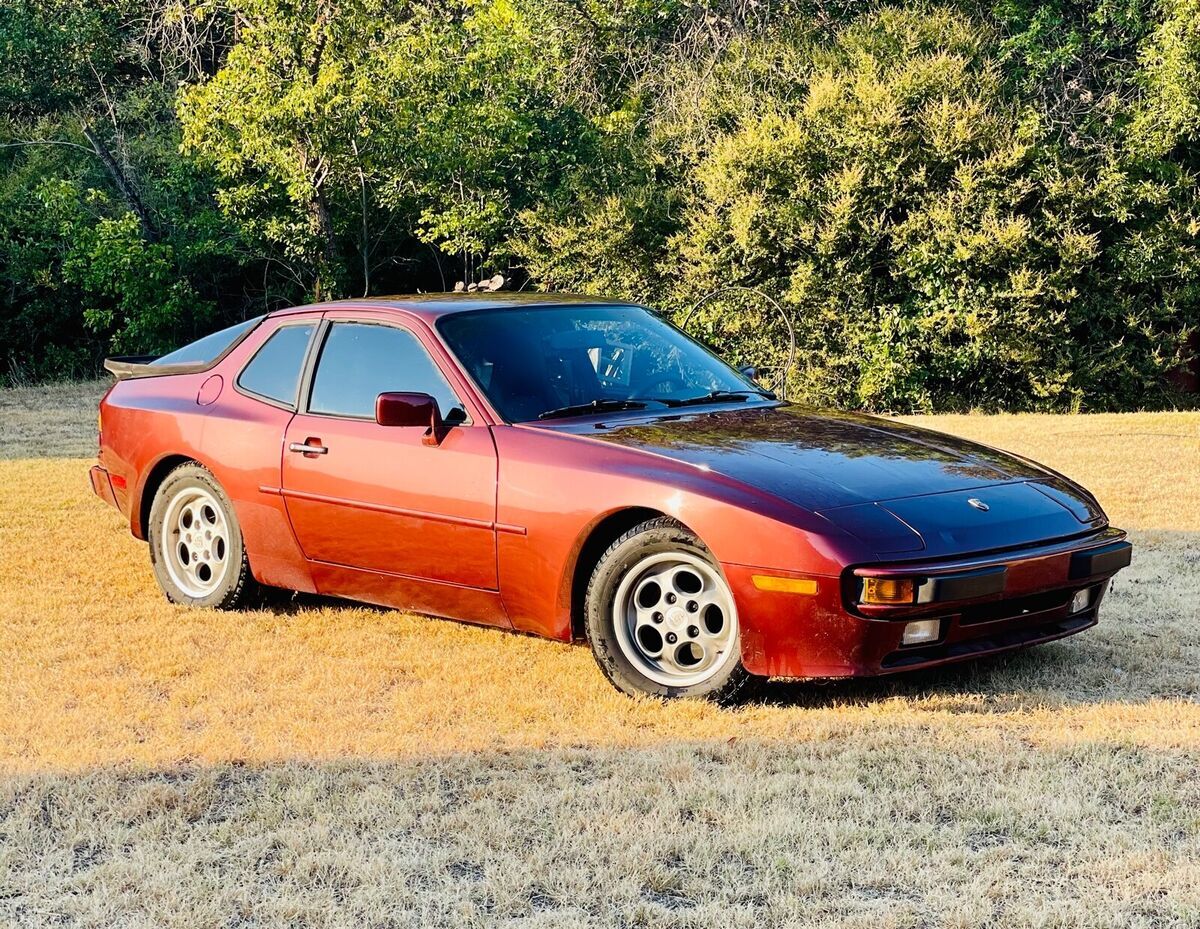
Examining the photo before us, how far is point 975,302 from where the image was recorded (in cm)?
1817

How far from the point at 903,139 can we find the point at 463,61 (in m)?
6.56

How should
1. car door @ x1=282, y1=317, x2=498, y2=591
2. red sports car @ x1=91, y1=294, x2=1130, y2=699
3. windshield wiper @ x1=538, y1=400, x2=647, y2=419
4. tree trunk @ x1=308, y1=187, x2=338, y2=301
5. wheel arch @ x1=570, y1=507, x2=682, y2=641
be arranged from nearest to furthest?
red sports car @ x1=91, y1=294, x2=1130, y2=699, wheel arch @ x1=570, y1=507, x2=682, y2=641, car door @ x1=282, y1=317, x2=498, y2=591, windshield wiper @ x1=538, y1=400, x2=647, y2=419, tree trunk @ x1=308, y1=187, x2=338, y2=301

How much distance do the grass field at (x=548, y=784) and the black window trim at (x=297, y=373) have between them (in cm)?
97

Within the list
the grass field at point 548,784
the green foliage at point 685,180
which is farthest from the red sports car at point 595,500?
the green foliage at point 685,180

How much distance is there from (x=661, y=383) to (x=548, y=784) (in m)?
2.30

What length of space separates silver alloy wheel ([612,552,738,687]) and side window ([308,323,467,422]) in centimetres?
117

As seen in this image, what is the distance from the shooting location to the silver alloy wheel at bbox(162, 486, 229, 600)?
260 inches

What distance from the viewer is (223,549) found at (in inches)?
261

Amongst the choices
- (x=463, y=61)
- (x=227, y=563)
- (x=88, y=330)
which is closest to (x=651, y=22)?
(x=463, y=61)

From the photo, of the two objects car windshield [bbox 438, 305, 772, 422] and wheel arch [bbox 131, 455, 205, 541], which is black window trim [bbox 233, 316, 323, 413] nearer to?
wheel arch [bbox 131, 455, 205, 541]

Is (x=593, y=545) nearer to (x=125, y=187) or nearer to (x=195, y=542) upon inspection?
(x=195, y=542)

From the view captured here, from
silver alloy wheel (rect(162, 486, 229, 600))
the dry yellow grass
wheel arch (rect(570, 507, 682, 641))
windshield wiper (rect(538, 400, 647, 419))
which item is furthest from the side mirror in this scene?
the dry yellow grass

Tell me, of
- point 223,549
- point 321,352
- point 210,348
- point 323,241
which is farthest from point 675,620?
point 323,241

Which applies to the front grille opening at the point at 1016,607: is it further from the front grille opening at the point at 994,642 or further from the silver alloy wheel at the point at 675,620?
the silver alloy wheel at the point at 675,620
